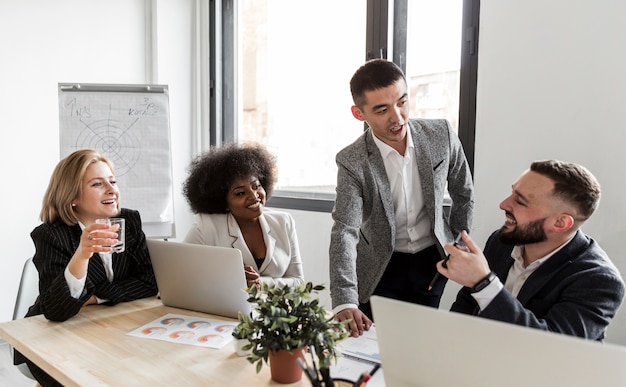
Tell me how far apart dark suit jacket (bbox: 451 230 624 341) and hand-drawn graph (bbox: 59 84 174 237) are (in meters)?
2.06

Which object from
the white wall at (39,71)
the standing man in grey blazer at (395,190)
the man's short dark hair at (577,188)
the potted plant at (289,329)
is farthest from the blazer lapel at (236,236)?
the white wall at (39,71)

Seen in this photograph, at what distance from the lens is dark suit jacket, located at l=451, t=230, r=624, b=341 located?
1294 millimetres

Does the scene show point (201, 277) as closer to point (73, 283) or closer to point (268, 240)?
point (73, 283)

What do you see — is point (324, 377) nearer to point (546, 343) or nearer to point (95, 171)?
point (546, 343)

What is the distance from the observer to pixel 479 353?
0.84m


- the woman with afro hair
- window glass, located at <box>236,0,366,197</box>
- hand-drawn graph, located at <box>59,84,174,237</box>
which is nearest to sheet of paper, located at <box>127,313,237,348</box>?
the woman with afro hair

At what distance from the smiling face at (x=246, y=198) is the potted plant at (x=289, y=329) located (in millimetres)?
972

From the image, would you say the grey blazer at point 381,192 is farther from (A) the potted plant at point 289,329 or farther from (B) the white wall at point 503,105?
(A) the potted plant at point 289,329

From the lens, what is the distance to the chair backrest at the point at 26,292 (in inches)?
83.8

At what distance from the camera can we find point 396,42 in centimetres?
302

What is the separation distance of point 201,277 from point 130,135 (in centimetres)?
147

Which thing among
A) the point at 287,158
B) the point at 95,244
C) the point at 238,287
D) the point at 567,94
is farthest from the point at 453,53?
the point at 95,244

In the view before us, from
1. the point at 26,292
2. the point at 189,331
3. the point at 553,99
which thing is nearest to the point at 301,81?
the point at 553,99

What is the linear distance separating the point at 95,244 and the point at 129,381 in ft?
1.77
